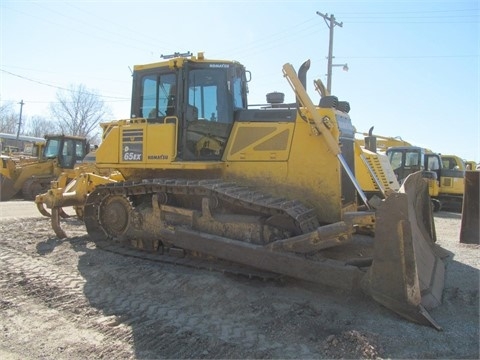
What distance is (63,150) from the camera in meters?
18.6

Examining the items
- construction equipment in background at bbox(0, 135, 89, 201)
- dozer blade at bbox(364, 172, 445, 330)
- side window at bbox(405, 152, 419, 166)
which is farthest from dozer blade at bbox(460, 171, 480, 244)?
construction equipment in background at bbox(0, 135, 89, 201)

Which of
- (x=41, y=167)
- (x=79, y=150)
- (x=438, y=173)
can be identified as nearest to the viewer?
(x=438, y=173)

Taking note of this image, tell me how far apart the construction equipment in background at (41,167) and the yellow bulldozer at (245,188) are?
1117cm

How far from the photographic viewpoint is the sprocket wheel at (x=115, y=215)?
686 centimetres

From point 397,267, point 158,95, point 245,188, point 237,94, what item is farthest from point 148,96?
point 397,267

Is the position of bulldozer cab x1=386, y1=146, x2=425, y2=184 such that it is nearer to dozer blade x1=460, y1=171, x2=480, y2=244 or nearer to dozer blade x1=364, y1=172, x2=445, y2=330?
dozer blade x1=460, y1=171, x2=480, y2=244

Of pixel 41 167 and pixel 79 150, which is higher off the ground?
pixel 79 150

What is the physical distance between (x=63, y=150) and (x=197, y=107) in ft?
45.7

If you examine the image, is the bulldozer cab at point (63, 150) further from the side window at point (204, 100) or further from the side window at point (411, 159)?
the side window at point (411, 159)

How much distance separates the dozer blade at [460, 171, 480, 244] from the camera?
745cm

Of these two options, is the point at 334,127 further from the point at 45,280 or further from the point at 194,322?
the point at 45,280

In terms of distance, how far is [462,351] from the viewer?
369 centimetres

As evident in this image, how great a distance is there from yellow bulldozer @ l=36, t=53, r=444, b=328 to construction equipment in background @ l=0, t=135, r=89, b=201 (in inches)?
440

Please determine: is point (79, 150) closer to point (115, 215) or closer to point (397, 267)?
point (115, 215)
